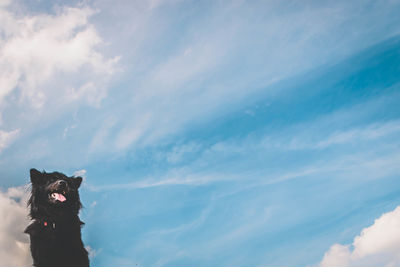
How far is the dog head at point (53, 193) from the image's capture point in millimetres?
12211

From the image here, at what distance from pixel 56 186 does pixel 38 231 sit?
162cm

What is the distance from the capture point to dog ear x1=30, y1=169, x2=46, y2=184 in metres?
12.8

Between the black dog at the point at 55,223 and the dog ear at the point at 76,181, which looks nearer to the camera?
the black dog at the point at 55,223

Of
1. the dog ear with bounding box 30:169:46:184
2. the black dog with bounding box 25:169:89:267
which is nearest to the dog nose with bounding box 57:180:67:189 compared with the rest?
the black dog with bounding box 25:169:89:267

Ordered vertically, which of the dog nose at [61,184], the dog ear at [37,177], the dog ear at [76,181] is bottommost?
the dog nose at [61,184]

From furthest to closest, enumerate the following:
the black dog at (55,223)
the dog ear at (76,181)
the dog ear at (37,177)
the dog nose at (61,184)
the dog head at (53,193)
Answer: the dog ear at (76,181)
the dog ear at (37,177)
the dog nose at (61,184)
the dog head at (53,193)
the black dog at (55,223)

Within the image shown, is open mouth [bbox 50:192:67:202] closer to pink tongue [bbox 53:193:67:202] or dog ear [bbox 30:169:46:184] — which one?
pink tongue [bbox 53:193:67:202]

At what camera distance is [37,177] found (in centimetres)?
1282

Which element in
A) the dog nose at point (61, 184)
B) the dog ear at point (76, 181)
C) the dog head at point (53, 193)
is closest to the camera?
the dog head at point (53, 193)

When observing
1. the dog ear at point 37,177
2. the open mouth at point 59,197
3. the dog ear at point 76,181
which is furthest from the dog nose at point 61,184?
the dog ear at point 37,177

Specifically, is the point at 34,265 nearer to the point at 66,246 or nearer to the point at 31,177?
the point at 66,246

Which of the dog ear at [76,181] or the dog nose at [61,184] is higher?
the dog ear at [76,181]

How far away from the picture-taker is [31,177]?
12812 millimetres

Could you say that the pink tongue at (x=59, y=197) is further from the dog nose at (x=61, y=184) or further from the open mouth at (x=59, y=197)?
the dog nose at (x=61, y=184)
